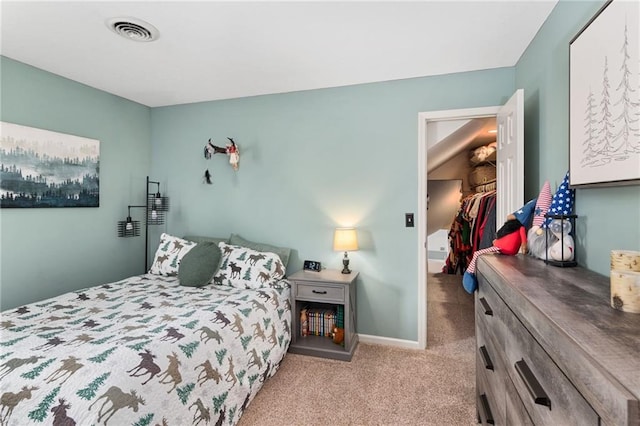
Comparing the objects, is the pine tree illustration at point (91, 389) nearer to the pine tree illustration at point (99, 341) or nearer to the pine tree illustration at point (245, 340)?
the pine tree illustration at point (99, 341)

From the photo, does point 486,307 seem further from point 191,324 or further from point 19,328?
point 19,328

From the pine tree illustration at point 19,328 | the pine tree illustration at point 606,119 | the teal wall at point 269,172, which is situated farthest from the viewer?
the teal wall at point 269,172

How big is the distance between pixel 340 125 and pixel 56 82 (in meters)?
2.53

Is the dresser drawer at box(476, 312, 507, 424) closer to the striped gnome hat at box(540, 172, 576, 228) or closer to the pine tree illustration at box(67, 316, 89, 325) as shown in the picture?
the striped gnome hat at box(540, 172, 576, 228)

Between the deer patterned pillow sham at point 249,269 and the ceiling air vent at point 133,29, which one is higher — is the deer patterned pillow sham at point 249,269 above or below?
below

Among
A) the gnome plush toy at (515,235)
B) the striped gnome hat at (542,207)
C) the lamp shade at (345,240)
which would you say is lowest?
the lamp shade at (345,240)

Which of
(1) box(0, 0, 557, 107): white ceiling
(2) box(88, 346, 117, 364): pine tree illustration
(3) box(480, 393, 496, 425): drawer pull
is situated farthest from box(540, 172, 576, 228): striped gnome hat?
(2) box(88, 346, 117, 364): pine tree illustration

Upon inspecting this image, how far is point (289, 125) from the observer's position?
3074 mm

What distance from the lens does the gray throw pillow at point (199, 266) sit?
2551mm

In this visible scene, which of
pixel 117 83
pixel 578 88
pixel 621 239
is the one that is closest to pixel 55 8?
pixel 117 83

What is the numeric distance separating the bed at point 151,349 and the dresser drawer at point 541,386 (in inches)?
56.4

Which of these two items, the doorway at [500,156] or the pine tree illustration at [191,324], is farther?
the doorway at [500,156]

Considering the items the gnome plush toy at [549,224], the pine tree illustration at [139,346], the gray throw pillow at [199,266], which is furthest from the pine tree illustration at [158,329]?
the gnome plush toy at [549,224]

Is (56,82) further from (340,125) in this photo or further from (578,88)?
(578,88)
